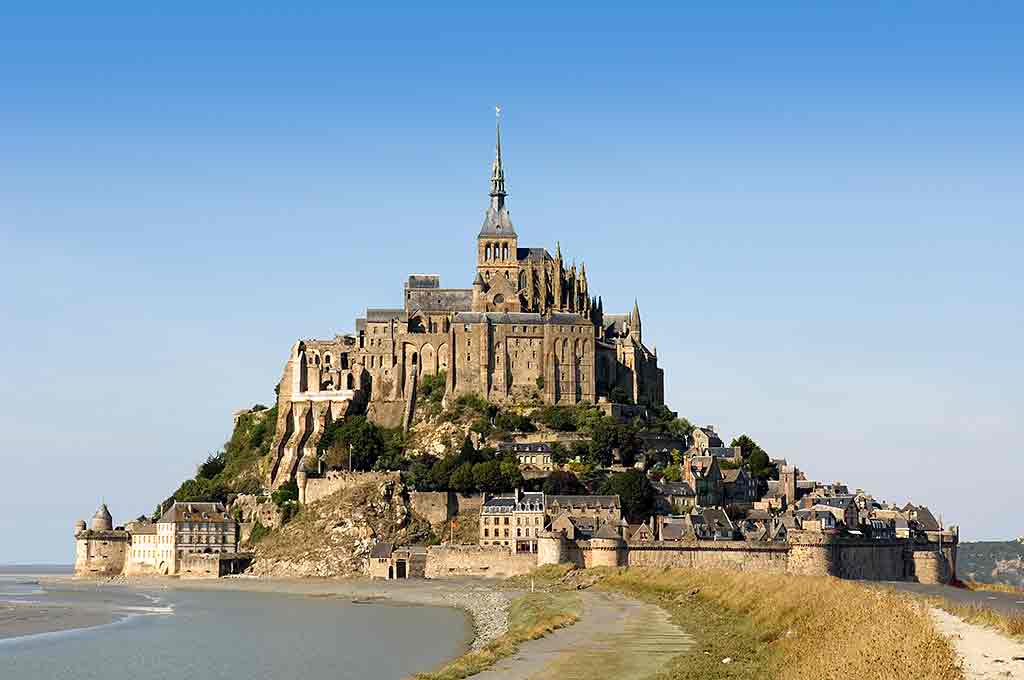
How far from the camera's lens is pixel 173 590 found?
333 feet

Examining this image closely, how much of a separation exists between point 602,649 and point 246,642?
67.8 feet

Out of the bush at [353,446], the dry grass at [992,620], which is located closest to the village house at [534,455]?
the bush at [353,446]

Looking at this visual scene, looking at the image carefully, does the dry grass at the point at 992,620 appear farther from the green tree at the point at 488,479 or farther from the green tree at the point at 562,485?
the green tree at the point at 488,479

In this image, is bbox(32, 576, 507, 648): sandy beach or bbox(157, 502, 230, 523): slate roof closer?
bbox(32, 576, 507, 648): sandy beach

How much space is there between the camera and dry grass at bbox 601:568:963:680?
32438 mm

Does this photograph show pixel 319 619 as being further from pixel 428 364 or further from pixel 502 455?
pixel 428 364

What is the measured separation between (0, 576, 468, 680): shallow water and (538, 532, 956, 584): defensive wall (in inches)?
465

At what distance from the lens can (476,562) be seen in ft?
311

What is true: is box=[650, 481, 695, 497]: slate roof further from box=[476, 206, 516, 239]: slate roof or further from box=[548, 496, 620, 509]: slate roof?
box=[476, 206, 516, 239]: slate roof

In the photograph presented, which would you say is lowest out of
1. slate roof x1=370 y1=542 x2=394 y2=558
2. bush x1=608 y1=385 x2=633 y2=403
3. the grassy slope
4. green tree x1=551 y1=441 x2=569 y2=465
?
the grassy slope

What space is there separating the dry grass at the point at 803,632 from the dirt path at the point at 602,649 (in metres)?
0.90

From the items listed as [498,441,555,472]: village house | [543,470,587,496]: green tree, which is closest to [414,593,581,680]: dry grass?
[543,470,587,496]: green tree

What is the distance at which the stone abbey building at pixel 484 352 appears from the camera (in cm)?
11819

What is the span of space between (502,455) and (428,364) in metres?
15.1
